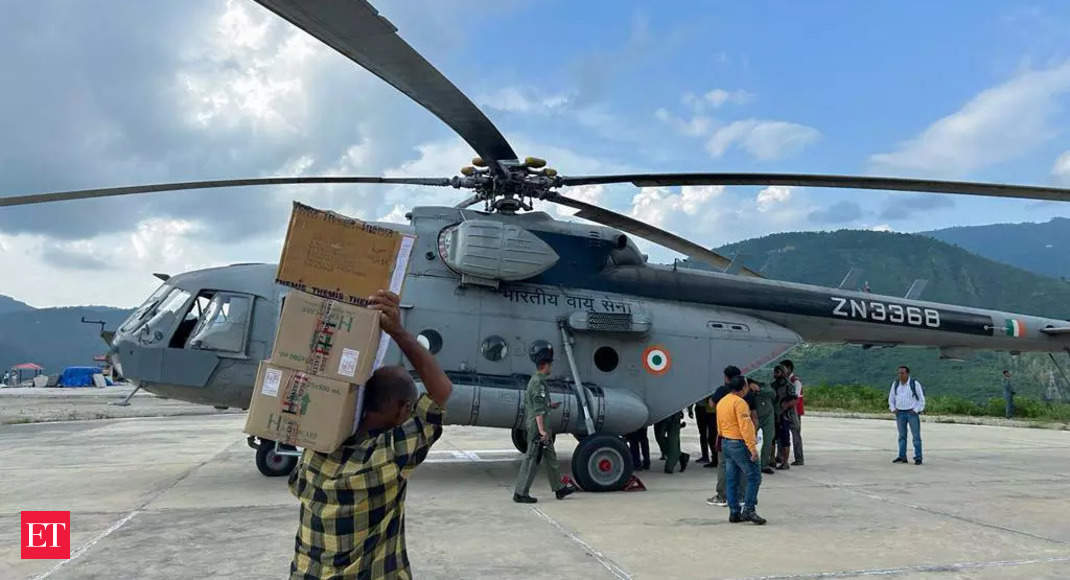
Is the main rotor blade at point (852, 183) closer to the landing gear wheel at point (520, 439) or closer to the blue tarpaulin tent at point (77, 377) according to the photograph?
the landing gear wheel at point (520, 439)

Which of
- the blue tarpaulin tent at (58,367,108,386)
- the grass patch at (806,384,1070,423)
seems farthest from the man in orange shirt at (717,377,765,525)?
the blue tarpaulin tent at (58,367,108,386)

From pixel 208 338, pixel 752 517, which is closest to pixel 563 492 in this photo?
pixel 752 517

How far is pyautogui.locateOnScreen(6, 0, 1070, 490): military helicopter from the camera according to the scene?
7.94m

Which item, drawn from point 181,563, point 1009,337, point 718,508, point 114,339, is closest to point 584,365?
point 718,508

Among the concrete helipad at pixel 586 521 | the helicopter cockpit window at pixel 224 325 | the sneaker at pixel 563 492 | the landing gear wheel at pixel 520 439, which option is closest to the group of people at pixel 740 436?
the concrete helipad at pixel 586 521

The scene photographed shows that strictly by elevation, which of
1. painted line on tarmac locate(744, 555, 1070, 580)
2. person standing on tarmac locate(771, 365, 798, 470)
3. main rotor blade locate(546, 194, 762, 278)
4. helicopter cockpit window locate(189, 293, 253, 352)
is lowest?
painted line on tarmac locate(744, 555, 1070, 580)

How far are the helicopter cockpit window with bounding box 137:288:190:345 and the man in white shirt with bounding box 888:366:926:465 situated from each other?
10.3 m

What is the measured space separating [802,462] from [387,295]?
31.9 ft

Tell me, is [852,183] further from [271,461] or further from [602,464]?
[271,461]

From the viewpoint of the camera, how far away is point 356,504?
92.2 inches

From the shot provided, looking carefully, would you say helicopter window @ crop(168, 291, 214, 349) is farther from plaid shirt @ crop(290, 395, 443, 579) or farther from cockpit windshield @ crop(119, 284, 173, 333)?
plaid shirt @ crop(290, 395, 443, 579)

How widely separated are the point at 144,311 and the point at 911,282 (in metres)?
132

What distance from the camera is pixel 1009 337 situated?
1116 cm

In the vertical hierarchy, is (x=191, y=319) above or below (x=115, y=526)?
above
